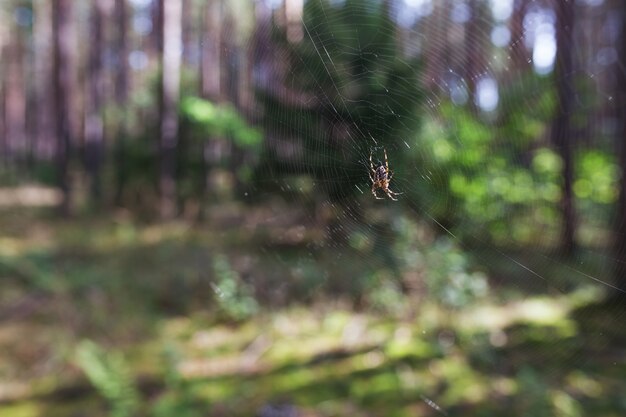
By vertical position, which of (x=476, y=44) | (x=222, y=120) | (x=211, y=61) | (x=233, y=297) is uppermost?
(x=211, y=61)

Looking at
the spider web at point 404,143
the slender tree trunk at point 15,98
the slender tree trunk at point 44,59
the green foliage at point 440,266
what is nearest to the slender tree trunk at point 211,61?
the slender tree trunk at point 44,59

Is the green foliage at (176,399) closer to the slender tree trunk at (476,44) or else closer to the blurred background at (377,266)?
the blurred background at (377,266)

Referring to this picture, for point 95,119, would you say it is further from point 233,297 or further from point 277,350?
point 277,350

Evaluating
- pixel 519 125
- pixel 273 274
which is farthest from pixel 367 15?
pixel 273 274

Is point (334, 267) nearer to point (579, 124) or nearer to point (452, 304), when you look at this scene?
point (452, 304)

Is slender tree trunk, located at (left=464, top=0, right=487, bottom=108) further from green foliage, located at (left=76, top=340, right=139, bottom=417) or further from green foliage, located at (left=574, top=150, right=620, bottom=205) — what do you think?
green foliage, located at (left=76, top=340, right=139, bottom=417)

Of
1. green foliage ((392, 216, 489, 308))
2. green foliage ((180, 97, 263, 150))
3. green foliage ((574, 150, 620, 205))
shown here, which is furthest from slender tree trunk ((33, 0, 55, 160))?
green foliage ((574, 150, 620, 205))

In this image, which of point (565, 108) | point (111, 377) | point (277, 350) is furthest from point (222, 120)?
point (565, 108)
